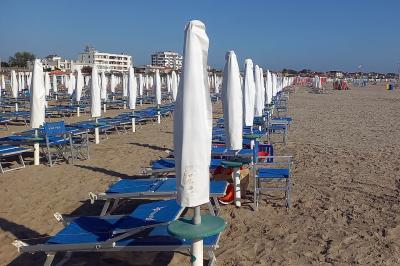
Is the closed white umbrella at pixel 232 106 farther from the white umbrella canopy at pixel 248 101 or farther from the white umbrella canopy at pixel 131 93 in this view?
the white umbrella canopy at pixel 131 93

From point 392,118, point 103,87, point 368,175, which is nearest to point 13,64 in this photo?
point 103,87

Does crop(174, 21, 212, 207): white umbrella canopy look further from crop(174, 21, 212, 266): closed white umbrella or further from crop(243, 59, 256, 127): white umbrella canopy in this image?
crop(243, 59, 256, 127): white umbrella canopy

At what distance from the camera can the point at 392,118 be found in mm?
17859

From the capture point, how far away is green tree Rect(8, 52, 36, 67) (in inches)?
3807

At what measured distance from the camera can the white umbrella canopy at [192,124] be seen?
3025mm

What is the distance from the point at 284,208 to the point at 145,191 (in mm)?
2016

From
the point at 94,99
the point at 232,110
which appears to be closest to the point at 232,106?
the point at 232,110

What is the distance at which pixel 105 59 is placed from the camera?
11325cm

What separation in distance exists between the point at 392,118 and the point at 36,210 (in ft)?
52.5

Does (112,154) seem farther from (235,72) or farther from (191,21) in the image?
(191,21)

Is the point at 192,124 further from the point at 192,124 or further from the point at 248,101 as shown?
the point at 248,101

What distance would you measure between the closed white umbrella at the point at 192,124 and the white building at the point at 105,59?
10778cm

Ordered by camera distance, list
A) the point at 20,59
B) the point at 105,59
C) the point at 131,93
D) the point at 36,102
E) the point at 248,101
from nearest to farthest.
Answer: the point at 248,101
the point at 36,102
the point at 131,93
the point at 20,59
the point at 105,59

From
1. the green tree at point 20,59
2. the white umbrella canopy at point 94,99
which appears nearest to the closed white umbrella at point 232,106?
the white umbrella canopy at point 94,99
